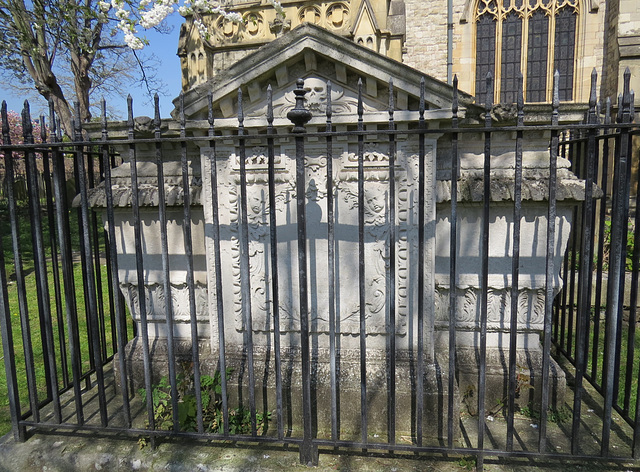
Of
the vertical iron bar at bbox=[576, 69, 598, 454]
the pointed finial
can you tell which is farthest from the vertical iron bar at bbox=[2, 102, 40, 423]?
the vertical iron bar at bbox=[576, 69, 598, 454]

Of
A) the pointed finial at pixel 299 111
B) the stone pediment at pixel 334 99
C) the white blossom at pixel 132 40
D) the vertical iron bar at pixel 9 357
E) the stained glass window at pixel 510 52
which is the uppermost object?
the stained glass window at pixel 510 52

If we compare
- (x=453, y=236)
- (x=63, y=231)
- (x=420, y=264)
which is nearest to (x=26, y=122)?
(x=63, y=231)

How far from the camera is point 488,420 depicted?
3.27 meters

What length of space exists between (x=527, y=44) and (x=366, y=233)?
1281 cm

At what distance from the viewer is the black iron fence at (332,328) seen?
8.29 feet

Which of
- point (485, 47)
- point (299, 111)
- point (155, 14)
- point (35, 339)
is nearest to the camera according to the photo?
point (299, 111)

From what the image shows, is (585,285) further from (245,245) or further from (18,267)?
(18,267)

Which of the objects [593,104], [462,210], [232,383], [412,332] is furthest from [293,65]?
[232,383]

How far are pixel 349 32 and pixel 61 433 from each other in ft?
28.3

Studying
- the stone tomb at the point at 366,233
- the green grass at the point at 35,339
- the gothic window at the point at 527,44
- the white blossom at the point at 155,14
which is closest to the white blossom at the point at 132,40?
the white blossom at the point at 155,14

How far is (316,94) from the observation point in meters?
3.12

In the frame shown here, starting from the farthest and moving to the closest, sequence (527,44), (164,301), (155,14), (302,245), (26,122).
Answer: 1. (527,44)
2. (155,14)
3. (164,301)
4. (26,122)
5. (302,245)

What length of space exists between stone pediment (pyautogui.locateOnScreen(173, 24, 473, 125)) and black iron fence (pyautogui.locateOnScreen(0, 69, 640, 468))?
0.16 metres

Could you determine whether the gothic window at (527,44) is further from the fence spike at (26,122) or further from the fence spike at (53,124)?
the fence spike at (26,122)
